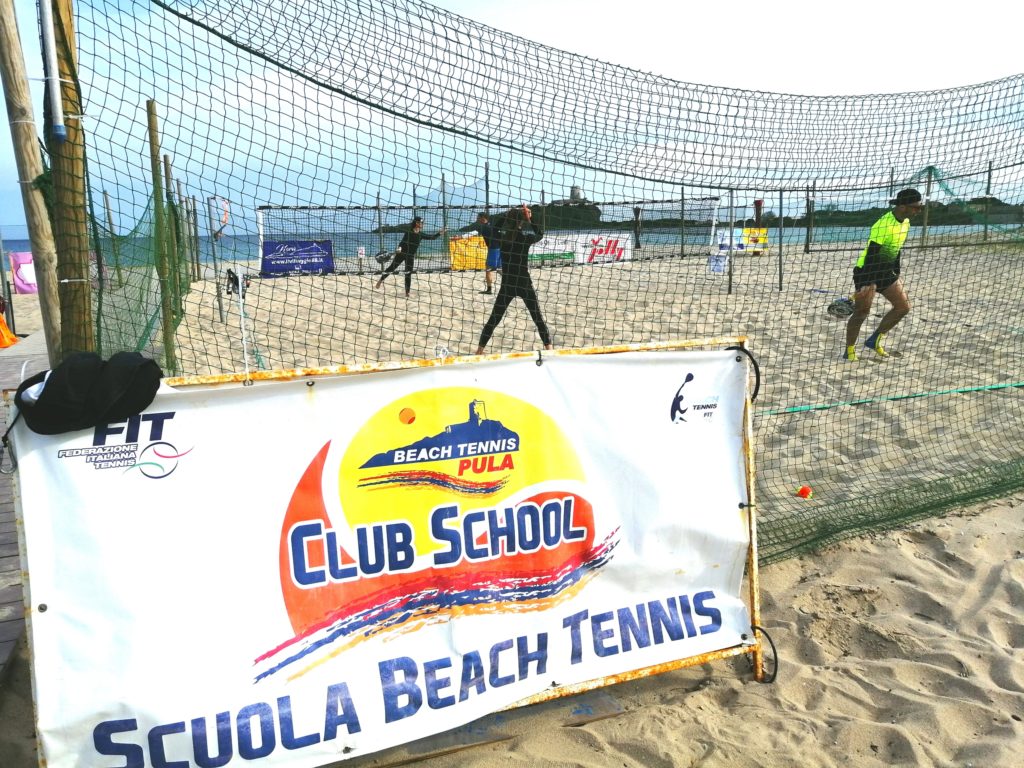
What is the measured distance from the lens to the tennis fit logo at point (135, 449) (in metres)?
2.03

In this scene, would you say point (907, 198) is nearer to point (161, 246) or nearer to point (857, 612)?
point (857, 612)

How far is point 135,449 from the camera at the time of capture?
207cm

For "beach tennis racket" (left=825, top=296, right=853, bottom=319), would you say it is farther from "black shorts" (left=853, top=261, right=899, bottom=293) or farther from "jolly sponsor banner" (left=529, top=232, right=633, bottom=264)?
"jolly sponsor banner" (left=529, top=232, right=633, bottom=264)

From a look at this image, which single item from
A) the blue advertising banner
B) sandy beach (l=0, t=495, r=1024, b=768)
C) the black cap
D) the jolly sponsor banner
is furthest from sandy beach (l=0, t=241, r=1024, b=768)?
the jolly sponsor banner

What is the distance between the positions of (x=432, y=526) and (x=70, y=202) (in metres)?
1.67

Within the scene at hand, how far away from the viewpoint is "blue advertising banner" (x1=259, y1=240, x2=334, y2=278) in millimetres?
13398

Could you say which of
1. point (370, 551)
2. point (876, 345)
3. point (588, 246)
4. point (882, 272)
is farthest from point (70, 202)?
point (588, 246)

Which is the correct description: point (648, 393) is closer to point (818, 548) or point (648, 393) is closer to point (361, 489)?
point (361, 489)

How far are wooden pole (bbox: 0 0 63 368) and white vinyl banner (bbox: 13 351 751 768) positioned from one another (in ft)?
2.95

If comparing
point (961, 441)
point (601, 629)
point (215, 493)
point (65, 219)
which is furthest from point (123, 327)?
point (961, 441)

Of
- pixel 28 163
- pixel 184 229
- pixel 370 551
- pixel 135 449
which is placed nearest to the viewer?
pixel 135 449

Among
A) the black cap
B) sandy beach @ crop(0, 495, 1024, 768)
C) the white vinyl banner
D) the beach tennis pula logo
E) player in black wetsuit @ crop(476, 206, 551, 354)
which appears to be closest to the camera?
the white vinyl banner

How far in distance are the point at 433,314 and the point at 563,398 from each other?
8.06 meters

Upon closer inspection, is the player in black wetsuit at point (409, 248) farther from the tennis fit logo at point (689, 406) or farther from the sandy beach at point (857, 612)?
the tennis fit logo at point (689, 406)
